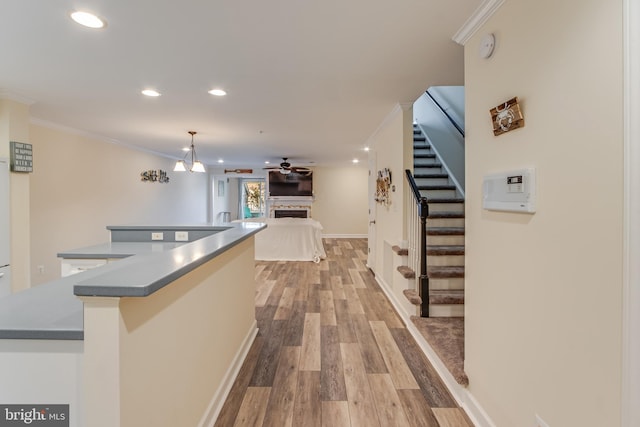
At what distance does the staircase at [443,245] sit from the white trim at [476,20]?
1.92 metres

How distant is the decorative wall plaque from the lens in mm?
2969

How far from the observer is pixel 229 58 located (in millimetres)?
2219

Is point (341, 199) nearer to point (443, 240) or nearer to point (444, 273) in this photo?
point (443, 240)

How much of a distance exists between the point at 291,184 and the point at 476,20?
7.92 metres

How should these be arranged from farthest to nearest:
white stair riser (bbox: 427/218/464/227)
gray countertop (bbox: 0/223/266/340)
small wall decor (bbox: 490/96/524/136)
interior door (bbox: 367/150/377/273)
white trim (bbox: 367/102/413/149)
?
interior door (bbox: 367/150/377/273) < white stair riser (bbox: 427/218/464/227) < white trim (bbox: 367/102/413/149) < small wall decor (bbox: 490/96/524/136) < gray countertop (bbox: 0/223/266/340)

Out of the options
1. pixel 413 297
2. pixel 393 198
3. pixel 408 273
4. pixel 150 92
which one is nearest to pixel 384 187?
pixel 393 198

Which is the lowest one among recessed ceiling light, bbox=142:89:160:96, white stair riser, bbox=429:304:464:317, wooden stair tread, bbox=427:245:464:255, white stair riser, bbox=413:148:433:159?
white stair riser, bbox=429:304:464:317

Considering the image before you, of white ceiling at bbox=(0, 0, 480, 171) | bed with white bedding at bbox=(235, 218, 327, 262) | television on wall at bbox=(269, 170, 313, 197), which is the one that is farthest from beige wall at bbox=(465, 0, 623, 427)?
television on wall at bbox=(269, 170, 313, 197)

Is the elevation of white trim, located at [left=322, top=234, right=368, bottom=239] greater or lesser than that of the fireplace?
lesser

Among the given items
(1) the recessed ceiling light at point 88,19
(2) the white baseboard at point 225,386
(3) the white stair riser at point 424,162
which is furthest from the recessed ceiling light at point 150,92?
(3) the white stair riser at point 424,162

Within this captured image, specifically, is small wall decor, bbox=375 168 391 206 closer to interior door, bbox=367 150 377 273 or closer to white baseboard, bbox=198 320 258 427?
interior door, bbox=367 150 377 273

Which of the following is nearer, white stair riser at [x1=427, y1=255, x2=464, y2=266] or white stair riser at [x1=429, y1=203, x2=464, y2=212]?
white stair riser at [x1=427, y1=255, x2=464, y2=266]

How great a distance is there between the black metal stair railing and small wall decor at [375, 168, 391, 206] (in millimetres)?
754

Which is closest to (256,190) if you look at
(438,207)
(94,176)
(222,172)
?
(222,172)
